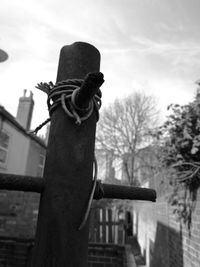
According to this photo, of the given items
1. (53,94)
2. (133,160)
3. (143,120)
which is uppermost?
(143,120)

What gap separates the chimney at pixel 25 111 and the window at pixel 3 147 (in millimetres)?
2898

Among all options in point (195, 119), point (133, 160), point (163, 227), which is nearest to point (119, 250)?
point (163, 227)

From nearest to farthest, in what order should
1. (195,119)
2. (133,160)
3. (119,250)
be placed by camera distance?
(195,119) < (119,250) < (133,160)

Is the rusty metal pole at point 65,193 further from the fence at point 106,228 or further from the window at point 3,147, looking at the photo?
the window at point 3,147

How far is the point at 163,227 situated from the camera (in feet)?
18.2

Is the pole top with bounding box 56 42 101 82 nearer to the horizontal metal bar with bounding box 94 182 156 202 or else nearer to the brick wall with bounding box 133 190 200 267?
the horizontal metal bar with bounding box 94 182 156 202

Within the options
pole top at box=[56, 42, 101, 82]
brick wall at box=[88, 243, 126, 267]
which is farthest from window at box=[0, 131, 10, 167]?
pole top at box=[56, 42, 101, 82]

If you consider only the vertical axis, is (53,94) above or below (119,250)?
above

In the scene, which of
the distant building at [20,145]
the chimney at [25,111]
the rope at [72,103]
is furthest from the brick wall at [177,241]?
the chimney at [25,111]

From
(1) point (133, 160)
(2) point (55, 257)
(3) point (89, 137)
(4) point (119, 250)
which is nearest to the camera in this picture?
(2) point (55, 257)

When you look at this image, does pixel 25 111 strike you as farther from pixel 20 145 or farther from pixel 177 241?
pixel 177 241

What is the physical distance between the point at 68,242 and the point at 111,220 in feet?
24.6

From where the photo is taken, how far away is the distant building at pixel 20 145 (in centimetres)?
1090

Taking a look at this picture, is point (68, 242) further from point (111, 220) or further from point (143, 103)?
point (143, 103)
